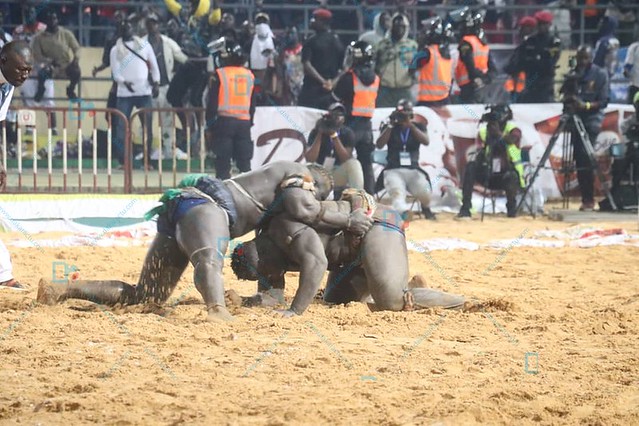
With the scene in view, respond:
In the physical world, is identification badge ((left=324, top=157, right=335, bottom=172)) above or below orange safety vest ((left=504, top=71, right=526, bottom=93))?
below

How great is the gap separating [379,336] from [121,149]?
8.99 metres

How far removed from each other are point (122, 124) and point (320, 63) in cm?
314

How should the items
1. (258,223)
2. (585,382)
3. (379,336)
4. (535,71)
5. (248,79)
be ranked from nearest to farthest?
(585,382), (379,336), (258,223), (248,79), (535,71)

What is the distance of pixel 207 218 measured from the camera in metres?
8.01

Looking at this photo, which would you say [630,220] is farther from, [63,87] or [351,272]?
[63,87]

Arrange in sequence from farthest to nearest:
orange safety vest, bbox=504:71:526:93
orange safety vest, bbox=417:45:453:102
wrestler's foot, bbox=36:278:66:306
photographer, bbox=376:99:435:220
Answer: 1. orange safety vest, bbox=504:71:526:93
2. orange safety vest, bbox=417:45:453:102
3. photographer, bbox=376:99:435:220
4. wrestler's foot, bbox=36:278:66:306

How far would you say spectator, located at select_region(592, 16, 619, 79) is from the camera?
Result: 60.1ft

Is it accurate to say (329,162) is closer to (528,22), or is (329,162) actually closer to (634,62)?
(528,22)

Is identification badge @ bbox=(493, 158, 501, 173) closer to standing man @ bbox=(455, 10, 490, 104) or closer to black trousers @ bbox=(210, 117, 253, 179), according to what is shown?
standing man @ bbox=(455, 10, 490, 104)

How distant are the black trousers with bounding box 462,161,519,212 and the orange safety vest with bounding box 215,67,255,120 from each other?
314 centimetres

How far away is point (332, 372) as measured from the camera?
20.7ft

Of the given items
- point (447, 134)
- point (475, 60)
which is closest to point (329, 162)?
point (447, 134)

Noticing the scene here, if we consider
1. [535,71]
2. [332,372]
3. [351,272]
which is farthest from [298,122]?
[332,372]

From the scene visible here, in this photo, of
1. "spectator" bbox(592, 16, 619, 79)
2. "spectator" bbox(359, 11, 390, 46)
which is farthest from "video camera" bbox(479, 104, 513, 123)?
"spectator" bbox(592, 16, 619, 79)
